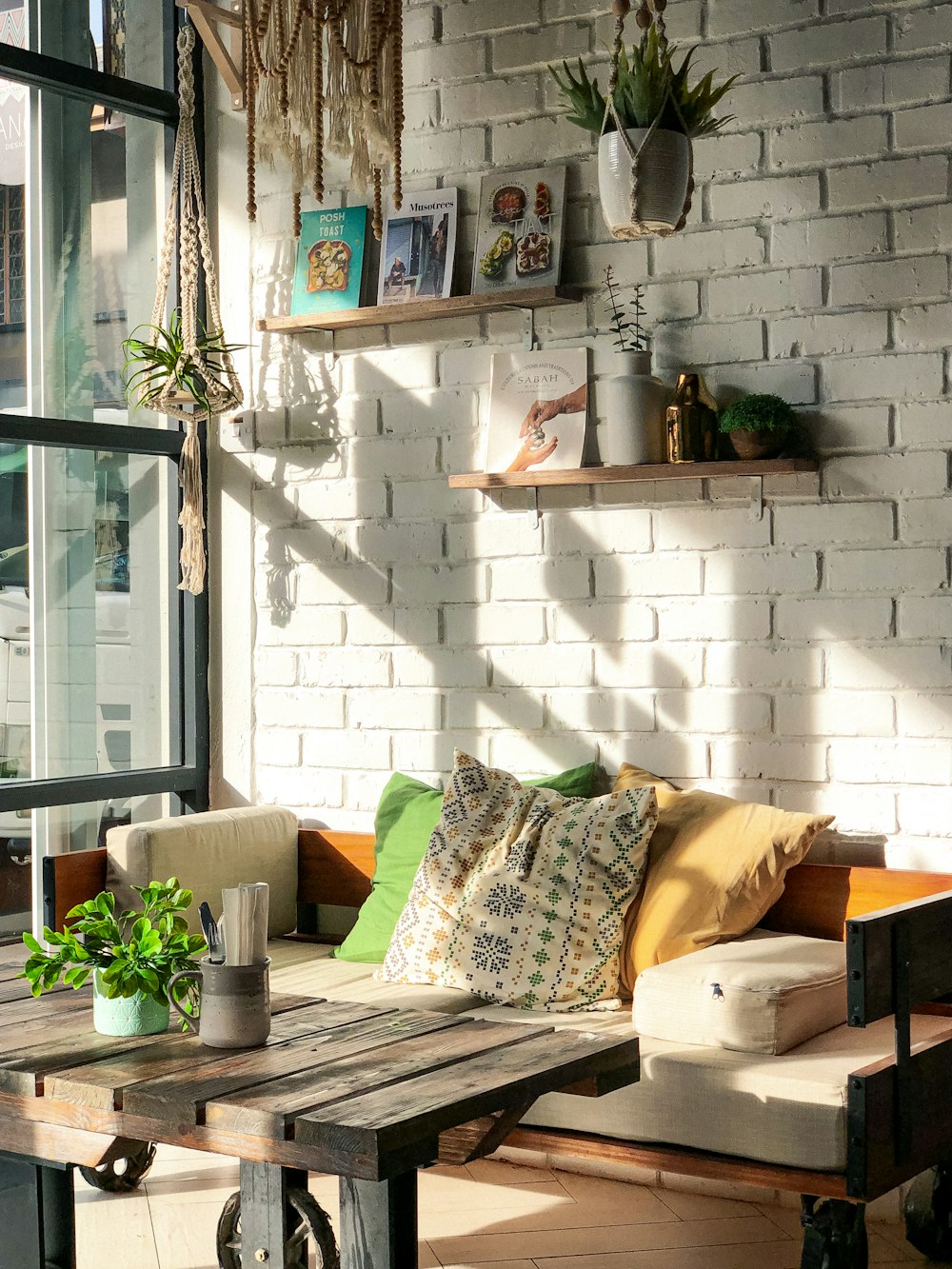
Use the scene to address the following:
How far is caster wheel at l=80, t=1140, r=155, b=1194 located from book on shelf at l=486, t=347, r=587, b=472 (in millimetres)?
1706

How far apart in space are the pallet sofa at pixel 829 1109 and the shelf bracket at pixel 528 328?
5.10 ft

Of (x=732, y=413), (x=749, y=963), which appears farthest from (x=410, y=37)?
(x=749, y=963)

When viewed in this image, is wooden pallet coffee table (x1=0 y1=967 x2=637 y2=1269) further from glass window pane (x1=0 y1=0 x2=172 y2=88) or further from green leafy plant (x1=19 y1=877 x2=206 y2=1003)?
glass window pane (x1=0 y1=0 x2=172 y2=88)

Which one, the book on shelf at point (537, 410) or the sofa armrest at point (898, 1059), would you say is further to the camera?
the book on shelf at point (537, 410)

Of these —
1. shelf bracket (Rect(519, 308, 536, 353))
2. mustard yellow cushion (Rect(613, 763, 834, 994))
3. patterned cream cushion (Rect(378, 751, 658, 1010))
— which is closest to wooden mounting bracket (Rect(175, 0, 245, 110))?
shelf bracket (Rect(519, 308, 536, 353))

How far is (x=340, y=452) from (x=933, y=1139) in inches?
87.0

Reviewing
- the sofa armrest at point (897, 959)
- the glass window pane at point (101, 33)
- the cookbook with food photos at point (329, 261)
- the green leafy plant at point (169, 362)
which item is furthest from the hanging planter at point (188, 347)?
the sofa armrest at point (897, 959)

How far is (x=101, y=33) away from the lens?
395cm

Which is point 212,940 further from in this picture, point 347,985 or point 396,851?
point 396,851

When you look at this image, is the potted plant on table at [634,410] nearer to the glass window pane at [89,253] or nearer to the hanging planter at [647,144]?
the hanging planter at [647,144]

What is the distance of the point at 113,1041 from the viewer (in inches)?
89.0

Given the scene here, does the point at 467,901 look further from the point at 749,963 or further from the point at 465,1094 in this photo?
the point at 465,1094

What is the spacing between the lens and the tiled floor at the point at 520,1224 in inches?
112

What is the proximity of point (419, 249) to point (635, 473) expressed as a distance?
2.82 feet
